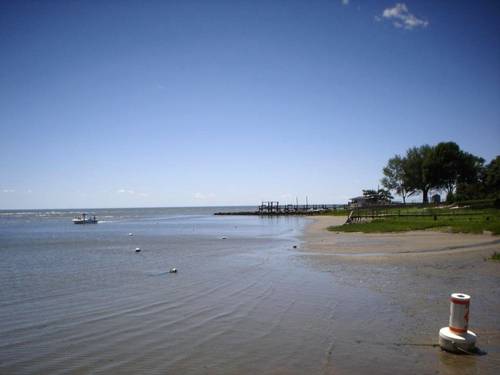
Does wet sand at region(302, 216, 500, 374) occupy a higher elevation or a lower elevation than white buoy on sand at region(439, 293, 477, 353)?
lower

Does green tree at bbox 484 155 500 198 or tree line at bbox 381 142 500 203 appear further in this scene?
tree line at bbox 381 142 500 203

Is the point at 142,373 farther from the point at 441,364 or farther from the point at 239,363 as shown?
the point at 441,364

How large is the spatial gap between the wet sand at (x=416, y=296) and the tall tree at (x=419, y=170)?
2385 inches

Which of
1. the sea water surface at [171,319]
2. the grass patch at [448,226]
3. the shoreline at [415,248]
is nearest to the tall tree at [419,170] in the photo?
the grass patch at [448,226]

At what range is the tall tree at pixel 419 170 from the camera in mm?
81000

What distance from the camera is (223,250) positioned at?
90.4ft

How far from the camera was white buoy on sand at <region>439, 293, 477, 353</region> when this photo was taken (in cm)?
707

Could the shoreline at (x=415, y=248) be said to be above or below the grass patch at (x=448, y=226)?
below

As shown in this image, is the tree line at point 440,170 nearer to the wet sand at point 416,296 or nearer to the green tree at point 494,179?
the green tree at point 494,179

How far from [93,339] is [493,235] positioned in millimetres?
26315

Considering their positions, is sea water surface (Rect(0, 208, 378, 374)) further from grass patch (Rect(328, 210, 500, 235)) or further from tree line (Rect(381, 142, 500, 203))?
tree line (Rect(381, 142, 500, 203))

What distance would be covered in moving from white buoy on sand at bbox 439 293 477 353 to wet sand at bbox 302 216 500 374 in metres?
0.19

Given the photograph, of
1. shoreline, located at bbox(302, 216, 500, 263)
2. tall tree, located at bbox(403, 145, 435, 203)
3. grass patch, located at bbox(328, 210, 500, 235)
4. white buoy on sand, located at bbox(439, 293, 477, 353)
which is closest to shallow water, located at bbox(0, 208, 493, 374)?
white buoy on sand, located at bbox(439, 293, 477, 353)

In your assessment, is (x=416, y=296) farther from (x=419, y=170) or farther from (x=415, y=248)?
(x=419, y=170)
